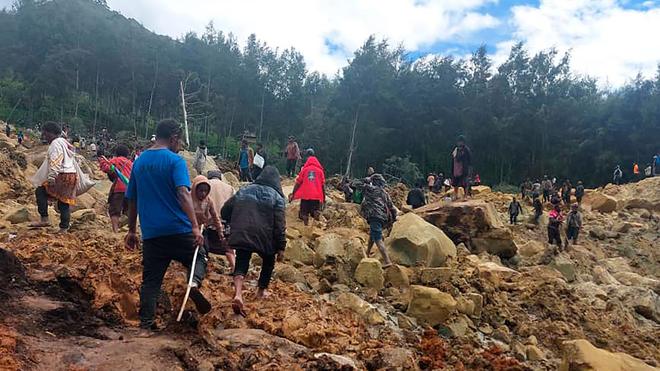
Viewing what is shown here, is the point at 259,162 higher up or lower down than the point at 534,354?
higher up

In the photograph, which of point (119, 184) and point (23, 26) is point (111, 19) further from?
point (119, 184)

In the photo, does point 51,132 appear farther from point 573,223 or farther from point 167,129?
point 573,223

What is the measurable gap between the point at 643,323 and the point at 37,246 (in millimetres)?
8354

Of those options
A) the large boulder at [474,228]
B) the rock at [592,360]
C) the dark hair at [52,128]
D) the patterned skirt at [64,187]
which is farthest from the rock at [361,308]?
the large boulder at [474,228]

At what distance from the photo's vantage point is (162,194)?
12.4 feet

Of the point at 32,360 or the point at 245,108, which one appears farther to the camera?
the point at 245,108

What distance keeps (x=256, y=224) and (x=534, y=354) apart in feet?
11.2

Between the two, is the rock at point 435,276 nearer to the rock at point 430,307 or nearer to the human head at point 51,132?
the rock at point 430,307

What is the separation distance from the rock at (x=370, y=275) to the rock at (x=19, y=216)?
483 centimetres

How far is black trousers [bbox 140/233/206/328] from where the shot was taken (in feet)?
12.3

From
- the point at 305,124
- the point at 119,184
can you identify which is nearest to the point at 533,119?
the point at 305,124

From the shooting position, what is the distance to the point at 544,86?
35781 mm

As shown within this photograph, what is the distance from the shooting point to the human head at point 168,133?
389 cm

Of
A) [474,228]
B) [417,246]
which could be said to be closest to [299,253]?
[417,246]
